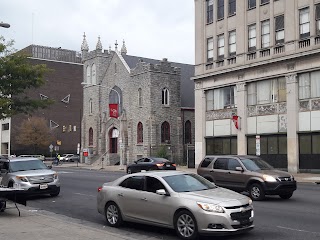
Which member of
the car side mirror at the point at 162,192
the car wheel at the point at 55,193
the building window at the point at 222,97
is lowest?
the car wheel at the point at 55,193

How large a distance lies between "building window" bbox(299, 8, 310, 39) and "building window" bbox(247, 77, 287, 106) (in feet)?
11.9

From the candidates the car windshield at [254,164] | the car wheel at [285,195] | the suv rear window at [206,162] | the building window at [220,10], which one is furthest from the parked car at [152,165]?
the building window at [220,10]

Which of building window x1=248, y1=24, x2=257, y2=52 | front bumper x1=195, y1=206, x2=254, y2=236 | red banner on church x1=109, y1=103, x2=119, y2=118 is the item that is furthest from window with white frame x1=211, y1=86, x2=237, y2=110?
front bumper x1=195, y1=206, x2=254, y2=236

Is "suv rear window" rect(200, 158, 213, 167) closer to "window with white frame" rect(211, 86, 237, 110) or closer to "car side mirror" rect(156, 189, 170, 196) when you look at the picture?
"car side mirror" rect(156, 189, 170, 196)

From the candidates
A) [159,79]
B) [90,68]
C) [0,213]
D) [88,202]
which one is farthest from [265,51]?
[90,68]

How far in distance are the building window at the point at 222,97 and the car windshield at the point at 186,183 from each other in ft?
95.2

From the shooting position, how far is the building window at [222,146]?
39500mm

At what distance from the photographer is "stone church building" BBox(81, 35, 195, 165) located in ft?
177

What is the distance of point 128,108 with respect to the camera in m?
57.0

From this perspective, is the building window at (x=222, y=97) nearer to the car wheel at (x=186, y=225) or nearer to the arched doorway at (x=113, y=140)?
the arched doorway at (x=113, y=140)

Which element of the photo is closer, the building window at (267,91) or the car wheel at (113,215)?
the car wheel at (113,215)

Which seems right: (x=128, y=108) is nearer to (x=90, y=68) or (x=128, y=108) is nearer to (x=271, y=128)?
(x=90, y=68)

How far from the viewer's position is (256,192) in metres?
16.6

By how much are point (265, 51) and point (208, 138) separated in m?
9.74
